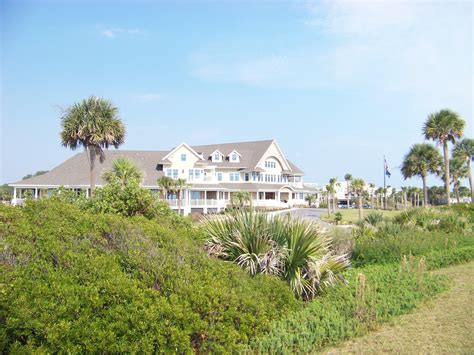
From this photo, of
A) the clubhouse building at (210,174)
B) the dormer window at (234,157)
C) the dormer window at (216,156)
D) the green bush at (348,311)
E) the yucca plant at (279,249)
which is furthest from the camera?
the dormer window at (234,157)

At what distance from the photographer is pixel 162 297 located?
4.85 m

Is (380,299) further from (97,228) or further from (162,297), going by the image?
(97,228)

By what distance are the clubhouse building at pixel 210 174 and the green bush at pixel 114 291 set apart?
33415mm

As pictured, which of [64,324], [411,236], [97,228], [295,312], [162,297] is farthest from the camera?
[411,236]

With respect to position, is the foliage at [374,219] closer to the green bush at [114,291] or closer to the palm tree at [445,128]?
the green bush at [114,291]

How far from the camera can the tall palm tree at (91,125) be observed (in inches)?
1300

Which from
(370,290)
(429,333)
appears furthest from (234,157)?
(429,333)

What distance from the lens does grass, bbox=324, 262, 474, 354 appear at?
18.8 ft

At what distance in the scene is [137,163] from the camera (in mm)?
47438

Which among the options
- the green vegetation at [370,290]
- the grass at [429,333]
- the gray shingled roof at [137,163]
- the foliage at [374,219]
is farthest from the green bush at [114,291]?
the gray shingled roof at [137,163]

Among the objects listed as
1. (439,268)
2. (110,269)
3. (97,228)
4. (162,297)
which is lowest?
(439,268)

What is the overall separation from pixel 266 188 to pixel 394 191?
5244cm

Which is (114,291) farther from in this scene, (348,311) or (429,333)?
(429,333)

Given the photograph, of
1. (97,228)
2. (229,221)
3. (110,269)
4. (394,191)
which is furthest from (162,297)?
(394,191)
